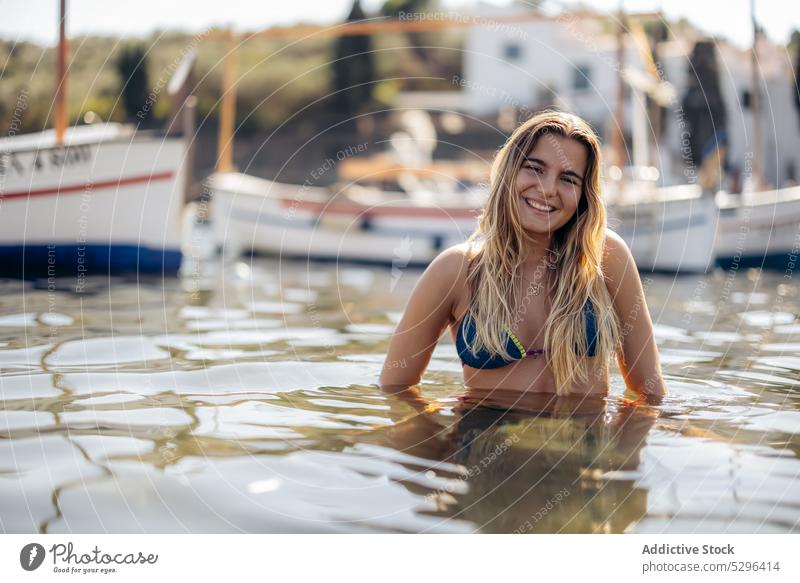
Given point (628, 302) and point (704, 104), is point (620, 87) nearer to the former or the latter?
point (704, 104)

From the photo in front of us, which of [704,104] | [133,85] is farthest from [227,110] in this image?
[133,85]

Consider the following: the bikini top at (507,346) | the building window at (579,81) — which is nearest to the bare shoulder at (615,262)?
the bikini top at (507,346)

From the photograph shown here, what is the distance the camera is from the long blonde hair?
4.37 meters

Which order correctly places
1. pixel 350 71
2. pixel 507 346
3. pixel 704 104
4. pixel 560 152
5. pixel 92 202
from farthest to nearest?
pixel 350 71
pixel 704 104
pixel 92 202
pixel 507 346
pixel 560 152

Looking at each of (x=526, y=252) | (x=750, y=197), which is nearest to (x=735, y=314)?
(x=526, y=252)

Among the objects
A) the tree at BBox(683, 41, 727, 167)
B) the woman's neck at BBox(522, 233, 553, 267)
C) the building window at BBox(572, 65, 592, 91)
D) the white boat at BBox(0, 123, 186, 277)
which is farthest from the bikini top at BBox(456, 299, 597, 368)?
the building window at BBox(572, 65, 592, 91)

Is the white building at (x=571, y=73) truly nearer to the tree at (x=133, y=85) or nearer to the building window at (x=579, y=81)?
the building window at (x=579, y=81)

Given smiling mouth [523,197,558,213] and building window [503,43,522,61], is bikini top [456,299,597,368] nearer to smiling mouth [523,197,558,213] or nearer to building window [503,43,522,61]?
smiling mouth [523,197,558,213]

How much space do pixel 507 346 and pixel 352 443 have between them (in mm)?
956

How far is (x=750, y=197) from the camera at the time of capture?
17797mm

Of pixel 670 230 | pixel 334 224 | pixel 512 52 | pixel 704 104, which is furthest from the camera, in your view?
pixel 512 52

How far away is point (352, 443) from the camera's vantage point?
3.98m

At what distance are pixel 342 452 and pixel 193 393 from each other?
142cm

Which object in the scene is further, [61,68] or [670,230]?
[670,230]
